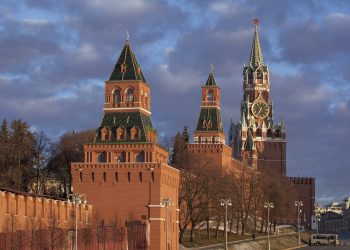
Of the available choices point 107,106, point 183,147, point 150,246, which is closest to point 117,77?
point 107,106

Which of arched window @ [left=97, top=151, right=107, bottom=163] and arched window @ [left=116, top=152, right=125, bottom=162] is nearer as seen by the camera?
arched window @ [left=116, top=152, right=125, bottom=162]

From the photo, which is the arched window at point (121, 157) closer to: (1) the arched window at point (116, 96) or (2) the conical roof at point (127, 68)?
(1) the arched window at point (116, 96)

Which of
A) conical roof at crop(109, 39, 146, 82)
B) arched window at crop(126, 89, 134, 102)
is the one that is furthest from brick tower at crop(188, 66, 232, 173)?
arched window at crop(126, 89, 134, 102)

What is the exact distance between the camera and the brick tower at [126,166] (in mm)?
94125

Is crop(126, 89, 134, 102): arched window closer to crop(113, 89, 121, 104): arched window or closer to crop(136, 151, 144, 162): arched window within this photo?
crop(113, 89, 121, 104): arched window

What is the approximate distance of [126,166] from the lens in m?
94.7

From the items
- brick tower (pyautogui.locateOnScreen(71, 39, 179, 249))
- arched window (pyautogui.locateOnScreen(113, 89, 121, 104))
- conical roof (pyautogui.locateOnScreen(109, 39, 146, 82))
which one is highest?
conical roof (pyautogui.locateOnScreen(109, 39, 146, 82))

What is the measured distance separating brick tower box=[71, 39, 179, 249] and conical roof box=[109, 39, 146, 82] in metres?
0.08

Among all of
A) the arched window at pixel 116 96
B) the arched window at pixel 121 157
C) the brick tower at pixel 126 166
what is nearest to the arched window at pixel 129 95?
the brick tower at pixel 126 166

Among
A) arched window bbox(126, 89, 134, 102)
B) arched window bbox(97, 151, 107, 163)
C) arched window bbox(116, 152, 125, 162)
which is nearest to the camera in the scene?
arched window bbox(116, 152, 125, 162)

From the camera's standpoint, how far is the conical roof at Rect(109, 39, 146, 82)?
97.6m

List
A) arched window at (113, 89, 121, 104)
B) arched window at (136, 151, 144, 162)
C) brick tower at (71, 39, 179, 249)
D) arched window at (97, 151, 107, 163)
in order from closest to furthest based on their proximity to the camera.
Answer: brick tower at (71, 39, 179, 249), arched window at (136, 151, 144, 162), arched window at (97, 151, 107, 163), arched window at (113, 89, 121, 104)

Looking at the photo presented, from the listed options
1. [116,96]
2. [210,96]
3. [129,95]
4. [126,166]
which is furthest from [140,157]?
[210,96]

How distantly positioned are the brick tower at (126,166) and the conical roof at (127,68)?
0.26 feet
